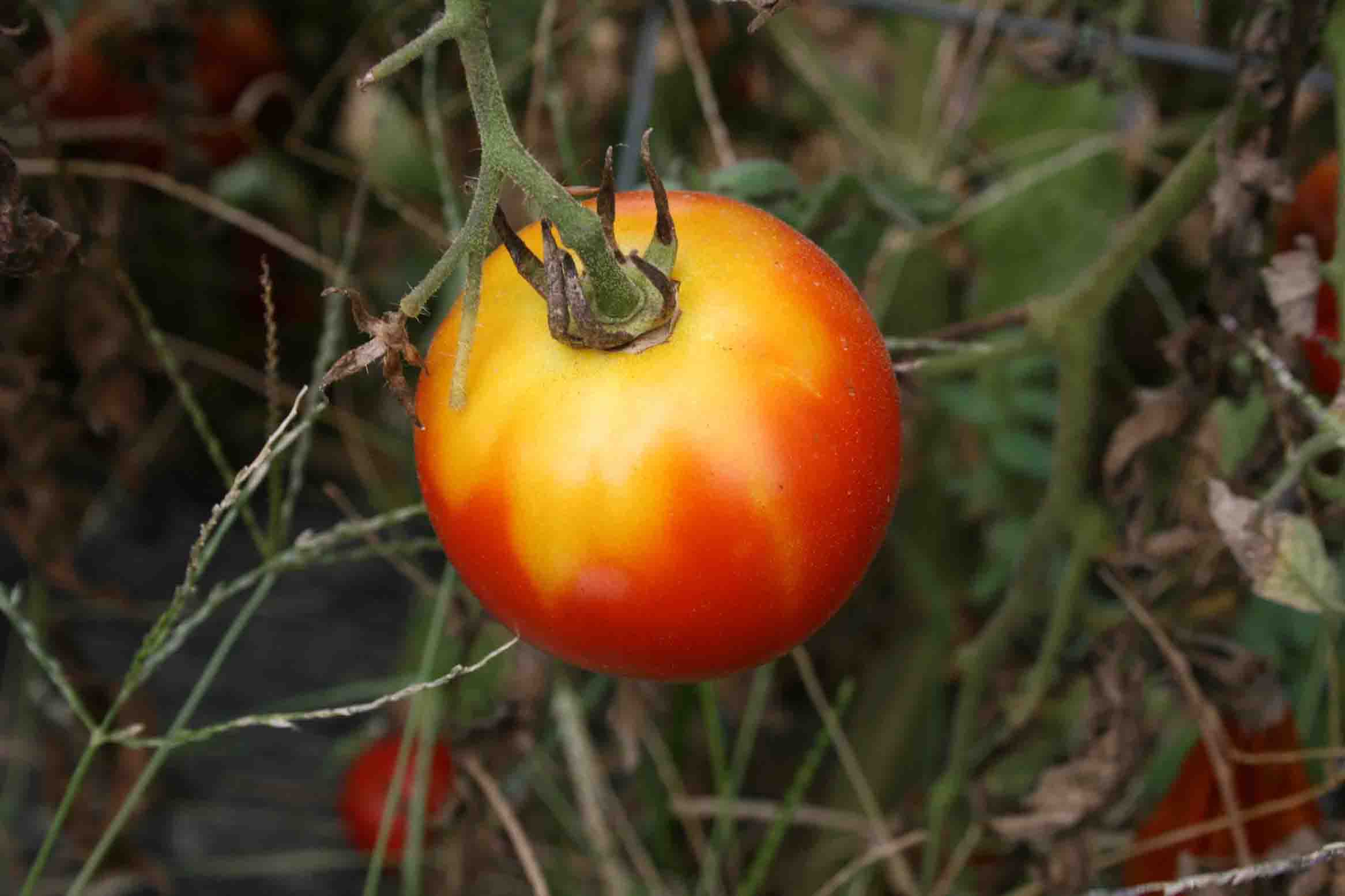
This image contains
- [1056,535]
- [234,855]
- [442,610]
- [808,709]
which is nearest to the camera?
[442,610]

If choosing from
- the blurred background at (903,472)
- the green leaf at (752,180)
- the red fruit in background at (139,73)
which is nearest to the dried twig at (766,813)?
the blurred background at (903,472)

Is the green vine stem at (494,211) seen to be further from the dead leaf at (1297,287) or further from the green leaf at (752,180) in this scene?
the dead leaf at (1297,287)

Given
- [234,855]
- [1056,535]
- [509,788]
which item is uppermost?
[1056,535]

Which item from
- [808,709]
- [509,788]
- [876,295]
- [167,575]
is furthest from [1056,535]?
[167,575]

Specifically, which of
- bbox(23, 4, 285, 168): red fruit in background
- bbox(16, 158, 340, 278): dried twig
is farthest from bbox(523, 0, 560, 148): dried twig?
bbox(23, 4, 285, 168): red fruit in background

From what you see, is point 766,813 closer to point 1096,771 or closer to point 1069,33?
point 1096,771

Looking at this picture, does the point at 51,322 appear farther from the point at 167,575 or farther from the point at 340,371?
the point at 340,371
